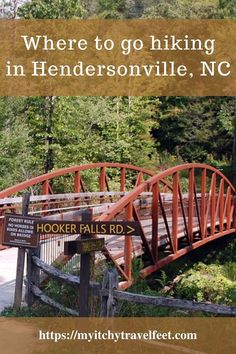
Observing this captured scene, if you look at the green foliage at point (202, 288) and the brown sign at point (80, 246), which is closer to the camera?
the brown sign at point (80, 246)

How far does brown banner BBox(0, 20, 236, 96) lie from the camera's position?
2250 cm

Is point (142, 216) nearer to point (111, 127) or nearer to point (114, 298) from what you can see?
point (114, 298)

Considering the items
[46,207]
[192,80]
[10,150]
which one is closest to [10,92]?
[10,150]

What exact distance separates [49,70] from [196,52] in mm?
13126

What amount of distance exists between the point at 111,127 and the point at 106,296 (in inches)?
863

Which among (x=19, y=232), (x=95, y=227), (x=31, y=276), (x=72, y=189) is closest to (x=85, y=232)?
(x=95, y=227)

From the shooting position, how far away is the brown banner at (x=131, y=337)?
5977mm

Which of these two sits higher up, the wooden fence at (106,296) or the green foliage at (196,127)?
the green foliage at (196,127)

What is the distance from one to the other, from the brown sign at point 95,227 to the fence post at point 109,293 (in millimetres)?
503

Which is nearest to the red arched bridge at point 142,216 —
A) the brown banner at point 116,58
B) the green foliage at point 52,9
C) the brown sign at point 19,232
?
the brown sign at point 19,232

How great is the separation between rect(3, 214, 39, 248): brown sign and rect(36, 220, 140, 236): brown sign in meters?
0.91

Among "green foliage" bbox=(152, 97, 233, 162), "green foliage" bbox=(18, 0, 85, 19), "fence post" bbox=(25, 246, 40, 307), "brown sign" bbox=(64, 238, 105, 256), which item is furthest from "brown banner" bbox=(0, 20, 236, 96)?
"brown sign" bbox=(64, 238, 105, 256)

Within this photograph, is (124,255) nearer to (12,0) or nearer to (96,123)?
(96,123)

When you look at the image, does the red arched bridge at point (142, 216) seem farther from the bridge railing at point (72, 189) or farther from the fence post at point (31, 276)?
the fence post at point (31, 276)
